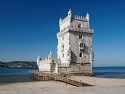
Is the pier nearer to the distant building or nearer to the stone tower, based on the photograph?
the distant building

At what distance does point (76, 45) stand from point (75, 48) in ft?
3.12

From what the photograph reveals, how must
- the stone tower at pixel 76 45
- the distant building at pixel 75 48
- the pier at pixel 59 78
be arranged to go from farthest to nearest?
the stone tower at pixel 76 45 < the distant building at pixel 75 48 < the pier at pixel 59 78

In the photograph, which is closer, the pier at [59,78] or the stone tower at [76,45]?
the pier at [59,78]

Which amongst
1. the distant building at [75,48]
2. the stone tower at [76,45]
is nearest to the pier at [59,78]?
the distant building at [75,48]

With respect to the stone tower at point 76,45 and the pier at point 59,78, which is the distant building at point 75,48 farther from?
the pier at point 59,78

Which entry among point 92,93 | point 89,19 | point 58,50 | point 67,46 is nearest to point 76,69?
point 67,46

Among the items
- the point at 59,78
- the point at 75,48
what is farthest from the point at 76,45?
the point at 59,78

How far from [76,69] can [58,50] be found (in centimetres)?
1088

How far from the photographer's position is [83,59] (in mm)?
51281

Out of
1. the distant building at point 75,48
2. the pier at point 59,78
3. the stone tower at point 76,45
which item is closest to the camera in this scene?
the pier at point 59,78

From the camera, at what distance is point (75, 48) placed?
50.2m

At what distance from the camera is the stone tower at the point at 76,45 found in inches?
1938

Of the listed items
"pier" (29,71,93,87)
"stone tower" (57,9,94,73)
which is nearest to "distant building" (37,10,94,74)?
"stone tower" (57,9,94,73)

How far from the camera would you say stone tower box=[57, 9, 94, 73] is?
49.2 meters
